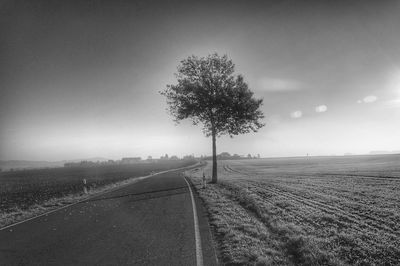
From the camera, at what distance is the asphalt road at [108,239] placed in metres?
5.98

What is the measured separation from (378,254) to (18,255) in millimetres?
8870

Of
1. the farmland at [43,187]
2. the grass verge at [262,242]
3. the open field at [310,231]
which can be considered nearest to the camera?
the grass verge at [262,242]

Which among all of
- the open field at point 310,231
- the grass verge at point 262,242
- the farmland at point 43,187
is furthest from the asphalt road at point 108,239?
the farmland at point 43,187

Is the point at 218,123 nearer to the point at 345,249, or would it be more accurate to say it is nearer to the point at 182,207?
the point at 182,207

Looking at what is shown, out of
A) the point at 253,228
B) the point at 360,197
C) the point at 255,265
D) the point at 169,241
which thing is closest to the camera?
the point at 255,265

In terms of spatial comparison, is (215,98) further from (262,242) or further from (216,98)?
(262,242)

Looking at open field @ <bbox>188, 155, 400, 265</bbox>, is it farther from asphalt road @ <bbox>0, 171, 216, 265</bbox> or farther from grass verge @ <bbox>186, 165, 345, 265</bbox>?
asphalt road @ <bbox>0, 171, 216, 265</bbox>

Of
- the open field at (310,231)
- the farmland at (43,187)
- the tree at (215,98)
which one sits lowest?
the farmland at (43,187)

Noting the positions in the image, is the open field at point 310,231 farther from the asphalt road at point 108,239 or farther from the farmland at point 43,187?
the farmland at point 43,187

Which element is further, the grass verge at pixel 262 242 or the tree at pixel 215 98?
the tree at pixel 215 98

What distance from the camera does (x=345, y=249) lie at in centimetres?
655

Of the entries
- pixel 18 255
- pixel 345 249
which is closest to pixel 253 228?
pixel 345 249

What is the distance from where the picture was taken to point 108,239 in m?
7.54

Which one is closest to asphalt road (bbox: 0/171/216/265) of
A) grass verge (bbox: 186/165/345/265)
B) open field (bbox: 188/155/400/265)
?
grass verge (bbox: 186/165/345/265)
